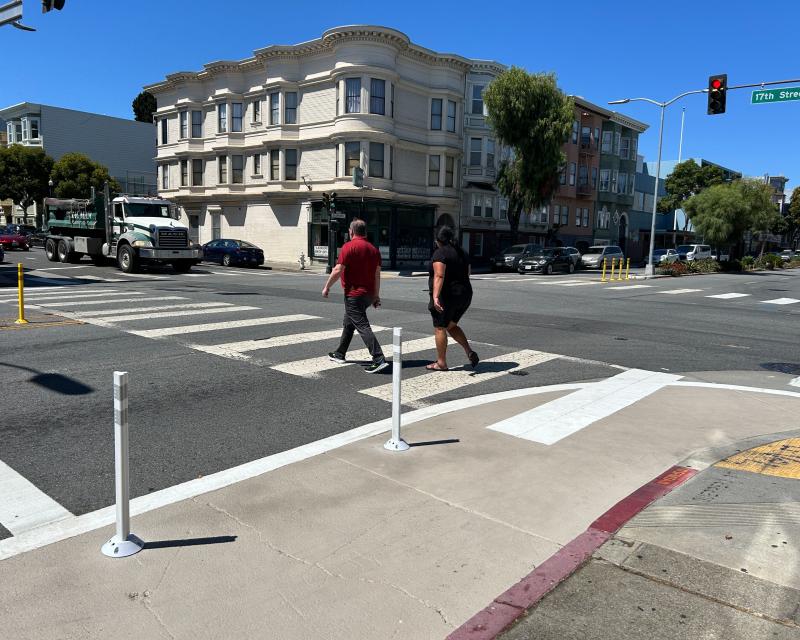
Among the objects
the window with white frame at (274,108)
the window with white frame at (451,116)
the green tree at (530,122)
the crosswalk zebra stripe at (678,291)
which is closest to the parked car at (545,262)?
the green tree at (530,122)

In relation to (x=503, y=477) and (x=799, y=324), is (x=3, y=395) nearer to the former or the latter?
(x=503, y=477)

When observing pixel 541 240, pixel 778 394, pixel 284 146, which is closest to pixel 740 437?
pixel 778 394

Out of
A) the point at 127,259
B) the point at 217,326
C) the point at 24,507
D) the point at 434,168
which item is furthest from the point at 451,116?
the point at 24,507

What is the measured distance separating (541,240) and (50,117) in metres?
47.3

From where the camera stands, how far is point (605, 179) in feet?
178

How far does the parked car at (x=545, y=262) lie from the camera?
3475cm

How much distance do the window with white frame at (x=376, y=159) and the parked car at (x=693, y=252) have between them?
26.4 m

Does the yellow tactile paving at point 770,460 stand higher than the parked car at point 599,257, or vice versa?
the parked car at point 599,257

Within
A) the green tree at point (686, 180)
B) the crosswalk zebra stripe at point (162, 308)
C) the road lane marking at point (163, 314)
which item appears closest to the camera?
the road lane marking at point (163, 314)

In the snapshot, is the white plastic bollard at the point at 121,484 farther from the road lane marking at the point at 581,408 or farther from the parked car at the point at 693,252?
the parked car at the point at 693,252

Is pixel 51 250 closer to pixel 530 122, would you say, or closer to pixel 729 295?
pixel 530 122

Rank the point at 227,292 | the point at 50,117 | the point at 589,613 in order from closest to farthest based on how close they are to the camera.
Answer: the point at 589,613 < the point at 227,292 < the point at 50,117

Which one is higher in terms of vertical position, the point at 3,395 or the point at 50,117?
the point at 50,117

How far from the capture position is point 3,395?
6.48 m
